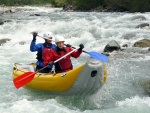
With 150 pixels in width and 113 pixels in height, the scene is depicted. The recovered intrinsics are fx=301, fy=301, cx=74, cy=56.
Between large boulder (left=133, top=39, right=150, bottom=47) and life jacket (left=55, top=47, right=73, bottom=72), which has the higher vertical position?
life jacket (left=55, top=47, right=73, bottom=72)

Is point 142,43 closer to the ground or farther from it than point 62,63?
closer to the ground

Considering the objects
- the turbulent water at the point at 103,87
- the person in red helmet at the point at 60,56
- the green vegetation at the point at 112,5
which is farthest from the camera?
the green vegetation at the point at 112,5

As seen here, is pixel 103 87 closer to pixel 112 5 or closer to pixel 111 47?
pixel 111 47

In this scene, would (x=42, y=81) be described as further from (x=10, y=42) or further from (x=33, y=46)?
(x=10, y=42)

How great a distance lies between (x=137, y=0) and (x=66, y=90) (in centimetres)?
2790

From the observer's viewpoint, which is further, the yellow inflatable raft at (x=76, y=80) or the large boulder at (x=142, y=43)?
the large boulder at (x=142, y=43)

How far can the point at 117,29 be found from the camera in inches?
575

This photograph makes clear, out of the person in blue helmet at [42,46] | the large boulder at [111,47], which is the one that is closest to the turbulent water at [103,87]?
the large boulder at [111,47]

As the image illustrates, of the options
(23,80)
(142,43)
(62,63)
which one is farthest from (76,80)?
(142,43)

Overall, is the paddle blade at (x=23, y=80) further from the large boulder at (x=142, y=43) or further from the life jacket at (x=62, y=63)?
the large boulder at (x=142, y=43)

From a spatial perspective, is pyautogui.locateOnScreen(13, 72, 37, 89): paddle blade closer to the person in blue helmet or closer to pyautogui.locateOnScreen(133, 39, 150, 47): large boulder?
the person in blue helmet

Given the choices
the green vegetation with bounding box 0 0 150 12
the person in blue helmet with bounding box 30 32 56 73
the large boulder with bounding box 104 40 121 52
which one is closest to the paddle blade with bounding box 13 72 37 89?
the person in blue helmet with bounding box 30 32 56 73

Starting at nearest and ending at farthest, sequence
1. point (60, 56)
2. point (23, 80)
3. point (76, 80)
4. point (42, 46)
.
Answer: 1. point (76, 80)
2. point (23, 80)
3. point (60, 56)
4. point (42, 46)

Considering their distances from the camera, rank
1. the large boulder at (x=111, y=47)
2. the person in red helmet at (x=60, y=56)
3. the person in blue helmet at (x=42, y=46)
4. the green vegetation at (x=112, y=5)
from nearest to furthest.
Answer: the person in red helmet at (x=60, y=56) → the person in blue helmet at (x=42, y=46) → the large boulder at (x=111, y=47) → the green vegetation at (x=112, y=5)
